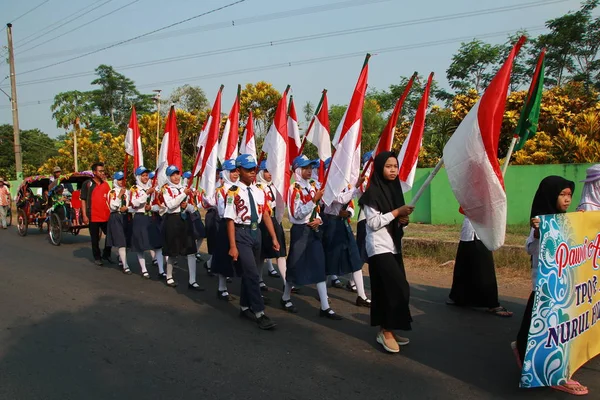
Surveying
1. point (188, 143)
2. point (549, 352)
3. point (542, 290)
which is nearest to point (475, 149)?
point (542, 290)

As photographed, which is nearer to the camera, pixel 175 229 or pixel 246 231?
pixel 246 231

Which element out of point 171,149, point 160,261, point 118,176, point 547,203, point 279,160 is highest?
point 171,149

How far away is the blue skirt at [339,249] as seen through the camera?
634 centimetres

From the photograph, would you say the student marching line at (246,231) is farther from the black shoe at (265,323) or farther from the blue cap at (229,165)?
the blue cap at (229,165)

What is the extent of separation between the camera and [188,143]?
90.9 feet

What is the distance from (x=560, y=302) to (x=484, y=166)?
109cm

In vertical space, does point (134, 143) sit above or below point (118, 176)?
above

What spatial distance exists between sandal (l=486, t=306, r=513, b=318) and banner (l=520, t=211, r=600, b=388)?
5.97 ft

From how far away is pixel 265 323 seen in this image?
5.31m

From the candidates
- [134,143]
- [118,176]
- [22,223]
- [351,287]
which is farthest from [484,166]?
[22,223]

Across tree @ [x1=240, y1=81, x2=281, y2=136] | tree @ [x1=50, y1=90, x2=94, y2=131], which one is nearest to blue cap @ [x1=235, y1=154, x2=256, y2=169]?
tree @ [x1=240, y1=81, x2=281, y2=136]

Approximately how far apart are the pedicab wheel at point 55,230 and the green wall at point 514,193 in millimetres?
9517

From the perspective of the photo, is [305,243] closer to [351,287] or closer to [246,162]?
[246,162]

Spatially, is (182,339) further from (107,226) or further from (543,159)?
(543,159)
